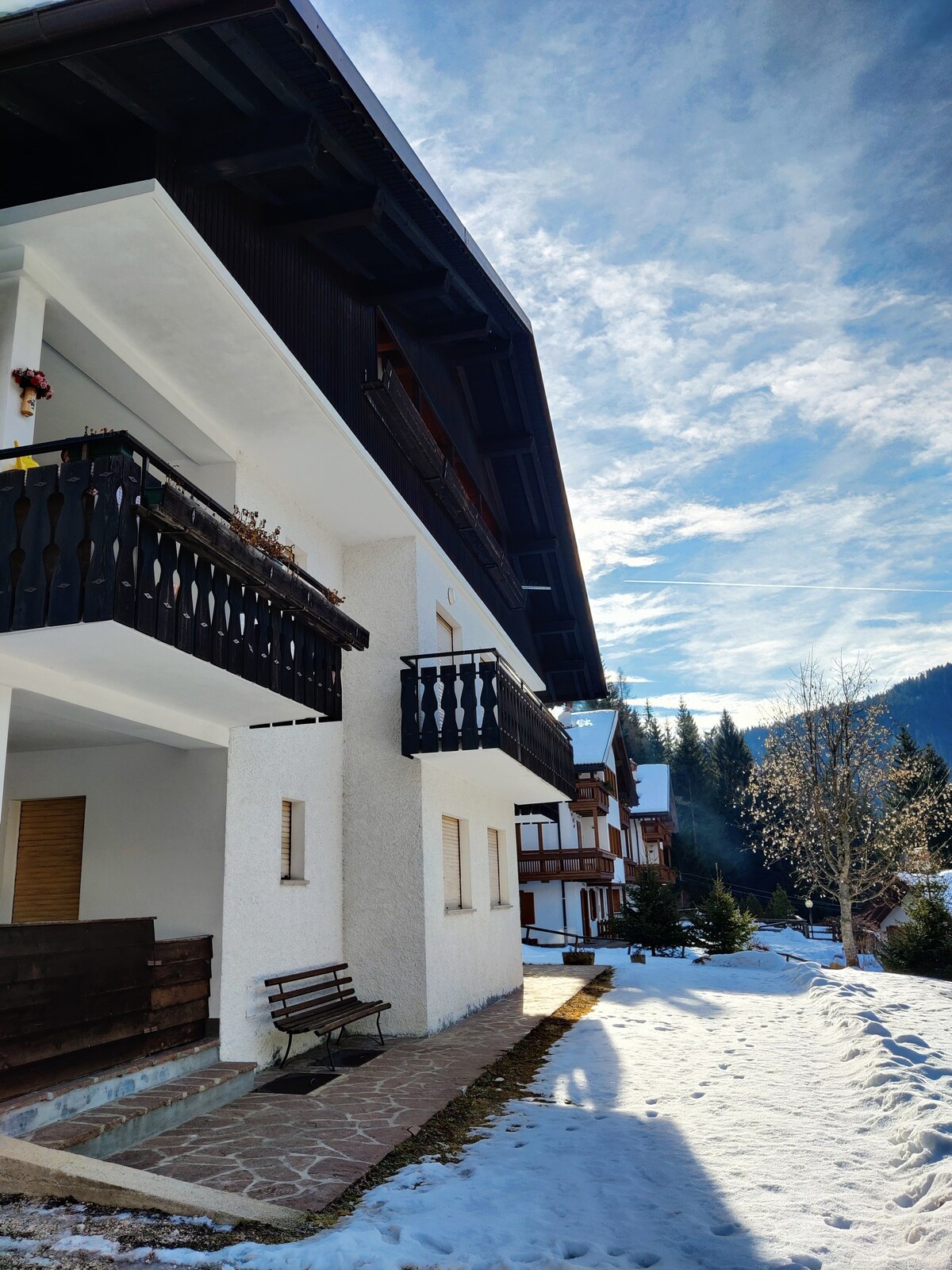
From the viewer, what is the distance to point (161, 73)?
5918mm

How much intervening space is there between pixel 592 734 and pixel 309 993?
971 inches

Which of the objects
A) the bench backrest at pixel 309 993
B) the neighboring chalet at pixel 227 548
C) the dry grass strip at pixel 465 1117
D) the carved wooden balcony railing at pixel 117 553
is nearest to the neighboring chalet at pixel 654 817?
the neighboring chalet at pixel 227 548

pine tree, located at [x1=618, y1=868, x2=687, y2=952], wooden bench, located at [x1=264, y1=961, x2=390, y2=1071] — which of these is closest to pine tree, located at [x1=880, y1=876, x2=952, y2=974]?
pine tree, located at [x1=618, y1=868, x2=687, y2=952]

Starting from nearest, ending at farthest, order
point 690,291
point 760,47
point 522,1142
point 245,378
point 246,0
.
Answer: point 246,0, point 522,1142, point 245,378, point 760,47, point 690,291

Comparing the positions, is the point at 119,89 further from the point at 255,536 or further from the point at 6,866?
the point at 6,866

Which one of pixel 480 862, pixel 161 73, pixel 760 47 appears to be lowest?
pixel 480 862

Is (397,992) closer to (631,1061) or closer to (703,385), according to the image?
(631,1061)

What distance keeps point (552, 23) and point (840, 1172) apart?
9.07 m

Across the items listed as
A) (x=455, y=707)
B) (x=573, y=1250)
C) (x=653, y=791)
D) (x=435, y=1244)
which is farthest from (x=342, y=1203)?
(x=653, y=791)

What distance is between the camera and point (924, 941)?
17969 mm

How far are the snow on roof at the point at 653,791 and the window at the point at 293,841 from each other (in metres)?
37.1

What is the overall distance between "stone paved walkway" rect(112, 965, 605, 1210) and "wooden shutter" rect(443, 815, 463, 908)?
2554mm

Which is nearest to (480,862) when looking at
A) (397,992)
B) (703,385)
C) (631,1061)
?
(397,992)

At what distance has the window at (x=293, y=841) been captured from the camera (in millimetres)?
9352
